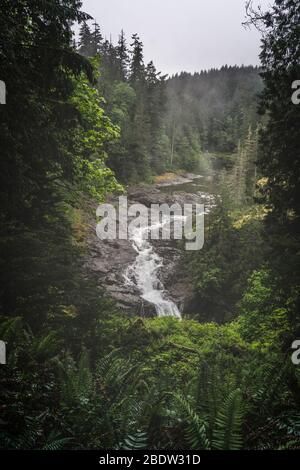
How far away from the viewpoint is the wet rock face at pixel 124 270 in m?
19.2

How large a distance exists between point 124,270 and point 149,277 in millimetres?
1787

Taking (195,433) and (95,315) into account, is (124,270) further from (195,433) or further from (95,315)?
(195,433)

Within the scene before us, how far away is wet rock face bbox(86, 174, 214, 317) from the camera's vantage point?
19.2 m

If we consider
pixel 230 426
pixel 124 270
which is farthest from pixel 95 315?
pixel 124 270

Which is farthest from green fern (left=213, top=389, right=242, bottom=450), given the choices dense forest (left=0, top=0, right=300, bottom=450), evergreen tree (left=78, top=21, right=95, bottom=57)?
evergreen tree (left=78, top=21, right=95, bottom=57)

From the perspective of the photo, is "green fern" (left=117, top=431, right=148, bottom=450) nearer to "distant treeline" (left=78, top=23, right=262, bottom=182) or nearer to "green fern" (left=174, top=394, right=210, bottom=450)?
"green fern" (left=174, top=394, right=210, bottom=450)

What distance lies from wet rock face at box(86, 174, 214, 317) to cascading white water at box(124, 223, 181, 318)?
33cm

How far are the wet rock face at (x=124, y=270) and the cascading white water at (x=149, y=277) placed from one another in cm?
33

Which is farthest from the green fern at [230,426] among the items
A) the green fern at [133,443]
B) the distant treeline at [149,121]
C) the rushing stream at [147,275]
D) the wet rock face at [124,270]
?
the distant treeline at [149,121]

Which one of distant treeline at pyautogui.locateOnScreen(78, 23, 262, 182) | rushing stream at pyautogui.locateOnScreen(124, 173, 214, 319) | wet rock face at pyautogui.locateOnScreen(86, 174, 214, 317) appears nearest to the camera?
wet rock face at pyautogui.locateOnScreen(86, 174, 214, 317)

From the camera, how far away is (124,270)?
22.2 metres

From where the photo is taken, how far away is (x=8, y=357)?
4.78 meters

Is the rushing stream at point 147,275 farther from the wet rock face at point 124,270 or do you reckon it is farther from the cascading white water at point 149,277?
the wet rock face at point 124,270
